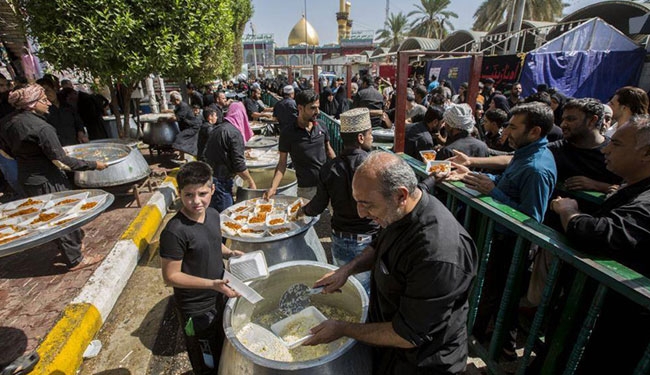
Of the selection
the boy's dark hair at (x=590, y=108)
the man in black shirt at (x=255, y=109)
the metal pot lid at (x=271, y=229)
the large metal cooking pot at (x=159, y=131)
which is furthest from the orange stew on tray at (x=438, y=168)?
the man in black shirt at (x=255, y=109)

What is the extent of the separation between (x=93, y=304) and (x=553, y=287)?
4.38 metres

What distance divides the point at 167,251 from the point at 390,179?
1.68 metres

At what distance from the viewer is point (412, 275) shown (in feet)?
4.95

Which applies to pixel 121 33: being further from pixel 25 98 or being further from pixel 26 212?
pixel 26 212

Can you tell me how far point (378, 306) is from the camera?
6.16 ft

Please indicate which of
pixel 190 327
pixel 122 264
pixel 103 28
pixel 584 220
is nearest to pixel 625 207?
pixel 584 220

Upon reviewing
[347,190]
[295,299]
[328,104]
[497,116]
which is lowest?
[295,299]

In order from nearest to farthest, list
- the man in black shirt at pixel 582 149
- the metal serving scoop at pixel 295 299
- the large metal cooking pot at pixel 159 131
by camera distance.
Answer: the metal serving scoop at pixel 295 299 → the man in black shirt at pixel 582 149 → the large metal cooking pot at pixel 159 131

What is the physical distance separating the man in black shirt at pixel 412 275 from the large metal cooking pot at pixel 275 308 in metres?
0.13

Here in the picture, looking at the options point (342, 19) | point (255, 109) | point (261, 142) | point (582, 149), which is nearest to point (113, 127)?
point (255, 109)

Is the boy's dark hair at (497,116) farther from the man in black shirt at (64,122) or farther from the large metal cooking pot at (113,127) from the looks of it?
the large metal cooking pot at (113,127)

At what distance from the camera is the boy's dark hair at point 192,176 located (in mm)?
2300

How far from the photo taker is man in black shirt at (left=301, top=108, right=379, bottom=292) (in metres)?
2.91

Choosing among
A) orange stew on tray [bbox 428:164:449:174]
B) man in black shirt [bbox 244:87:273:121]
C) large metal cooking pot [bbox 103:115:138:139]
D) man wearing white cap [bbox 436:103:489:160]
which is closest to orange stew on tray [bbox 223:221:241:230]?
orange stew on tray [bbox 428:164:449:174]
